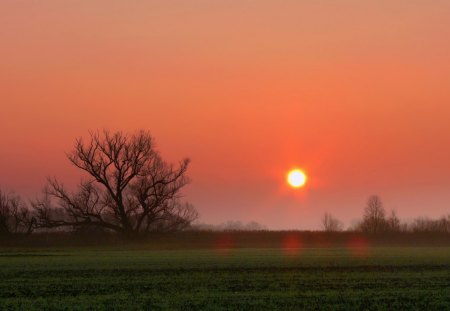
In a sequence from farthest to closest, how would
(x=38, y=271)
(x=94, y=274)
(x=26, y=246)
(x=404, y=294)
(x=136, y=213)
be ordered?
(x=136, y=213), (x=26, y=246), (x=38, y=271), (x=94, y=274), (x=404, y=294)

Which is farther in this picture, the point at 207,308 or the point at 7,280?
the point at 7,280

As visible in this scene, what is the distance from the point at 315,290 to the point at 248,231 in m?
70.9

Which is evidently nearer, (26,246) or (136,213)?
(26,246)

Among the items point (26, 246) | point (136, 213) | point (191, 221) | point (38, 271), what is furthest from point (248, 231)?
point (38, 271)

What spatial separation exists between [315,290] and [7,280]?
13487 mm

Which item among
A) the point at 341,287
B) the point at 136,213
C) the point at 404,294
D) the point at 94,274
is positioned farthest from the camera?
the point at 136,213

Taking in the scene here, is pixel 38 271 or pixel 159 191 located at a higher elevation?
pixel 159 191

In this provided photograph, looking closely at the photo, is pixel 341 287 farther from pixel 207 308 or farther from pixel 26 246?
pixel 26 246

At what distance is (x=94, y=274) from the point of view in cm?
3594

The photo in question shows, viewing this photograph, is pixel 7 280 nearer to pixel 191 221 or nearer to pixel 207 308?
pixel 207 308

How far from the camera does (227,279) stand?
3200 centimetres

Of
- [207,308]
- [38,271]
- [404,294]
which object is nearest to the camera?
[207,308]

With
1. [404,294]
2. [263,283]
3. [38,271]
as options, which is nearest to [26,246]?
[38,271]

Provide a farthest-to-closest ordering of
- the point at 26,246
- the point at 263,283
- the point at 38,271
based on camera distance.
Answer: the point at 26,246, the point at 38,271, the point at 263,283
